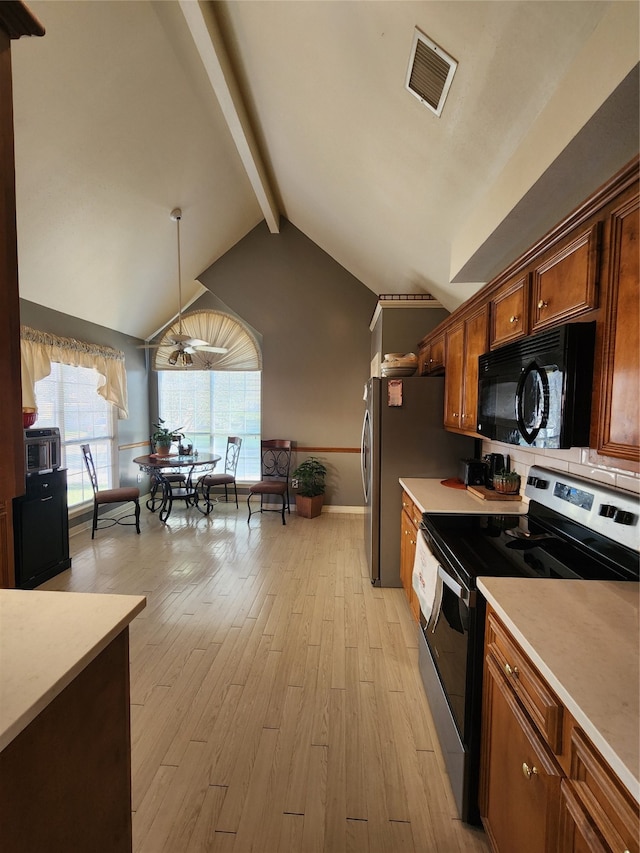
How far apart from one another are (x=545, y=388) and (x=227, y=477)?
437cm

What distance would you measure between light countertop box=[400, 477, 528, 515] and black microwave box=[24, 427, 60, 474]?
2.99 meters

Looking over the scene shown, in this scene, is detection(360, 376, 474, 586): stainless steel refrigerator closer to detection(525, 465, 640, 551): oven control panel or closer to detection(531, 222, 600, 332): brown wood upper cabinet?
detection(525, 465, 640, 551): oven control panel

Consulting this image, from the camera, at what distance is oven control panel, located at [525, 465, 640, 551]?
4.13 feet

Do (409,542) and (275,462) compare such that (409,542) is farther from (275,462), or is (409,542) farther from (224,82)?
(224,82)

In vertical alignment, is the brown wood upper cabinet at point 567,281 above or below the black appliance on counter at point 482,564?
above

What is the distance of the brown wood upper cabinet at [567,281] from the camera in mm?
1192

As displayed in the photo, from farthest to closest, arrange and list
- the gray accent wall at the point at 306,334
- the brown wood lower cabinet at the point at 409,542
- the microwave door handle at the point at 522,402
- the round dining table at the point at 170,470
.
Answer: the gray accent wall at the point at 306,334
the round dining table at the point at 170,470
the brown wood lower cabinet at the point at 409,542
the microwave door handle at the point at 522,402

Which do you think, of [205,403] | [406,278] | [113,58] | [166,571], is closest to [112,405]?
[205,403]

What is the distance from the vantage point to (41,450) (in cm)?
314

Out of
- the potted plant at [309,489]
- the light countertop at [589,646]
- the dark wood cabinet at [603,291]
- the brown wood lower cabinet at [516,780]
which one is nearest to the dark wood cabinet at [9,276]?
the light countertop at [589,646]

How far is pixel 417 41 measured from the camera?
5.27 feet

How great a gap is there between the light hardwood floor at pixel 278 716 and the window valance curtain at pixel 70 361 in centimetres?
184

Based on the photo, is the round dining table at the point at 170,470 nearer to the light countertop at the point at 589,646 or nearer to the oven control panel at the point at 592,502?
the oven control panel at the point at 592,502

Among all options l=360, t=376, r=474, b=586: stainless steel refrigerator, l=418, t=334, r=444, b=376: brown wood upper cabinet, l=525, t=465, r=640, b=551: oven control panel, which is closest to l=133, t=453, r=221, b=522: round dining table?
Answer: l=360, t=376, r=474, b=586: stainless steel refrigerator
